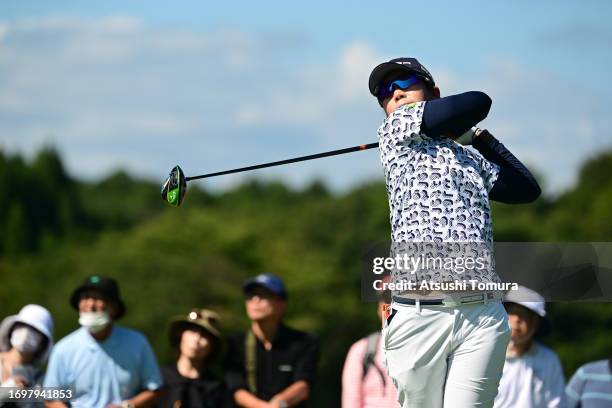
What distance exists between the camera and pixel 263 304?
369 inches

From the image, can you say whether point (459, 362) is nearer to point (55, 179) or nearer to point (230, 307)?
point (230, 307)

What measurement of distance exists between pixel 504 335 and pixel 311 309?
73.4 metres

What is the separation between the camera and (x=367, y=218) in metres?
84.0

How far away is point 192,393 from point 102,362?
2.46 ft

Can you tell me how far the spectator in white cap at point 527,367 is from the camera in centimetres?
832

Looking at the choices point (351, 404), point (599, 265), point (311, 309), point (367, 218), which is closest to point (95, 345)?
point (351, 404)

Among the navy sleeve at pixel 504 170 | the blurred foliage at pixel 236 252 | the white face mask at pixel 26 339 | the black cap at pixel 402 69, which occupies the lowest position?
the white face mask at pixel 26 339

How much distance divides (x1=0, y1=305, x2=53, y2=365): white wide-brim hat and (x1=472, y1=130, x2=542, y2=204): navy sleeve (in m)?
4.63

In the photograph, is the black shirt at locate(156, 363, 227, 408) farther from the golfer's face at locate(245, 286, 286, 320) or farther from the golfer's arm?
the golfer's face at locate(245, 286, 286, 320)

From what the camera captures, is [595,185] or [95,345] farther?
[595,185]

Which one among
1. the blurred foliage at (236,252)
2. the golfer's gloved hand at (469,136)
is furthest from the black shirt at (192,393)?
the blurred foliage at (236,252)

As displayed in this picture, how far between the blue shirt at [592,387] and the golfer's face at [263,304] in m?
2.39

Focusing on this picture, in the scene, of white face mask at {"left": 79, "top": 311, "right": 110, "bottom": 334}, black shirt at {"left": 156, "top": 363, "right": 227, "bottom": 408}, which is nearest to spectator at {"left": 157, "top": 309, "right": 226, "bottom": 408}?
black shirt at {"left": 156, "top": 363, "right": 227, "bottom": 408}

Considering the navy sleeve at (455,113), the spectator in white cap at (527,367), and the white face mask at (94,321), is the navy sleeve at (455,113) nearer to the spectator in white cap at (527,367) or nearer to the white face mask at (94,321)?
the spectator in white cap at (527,367)
